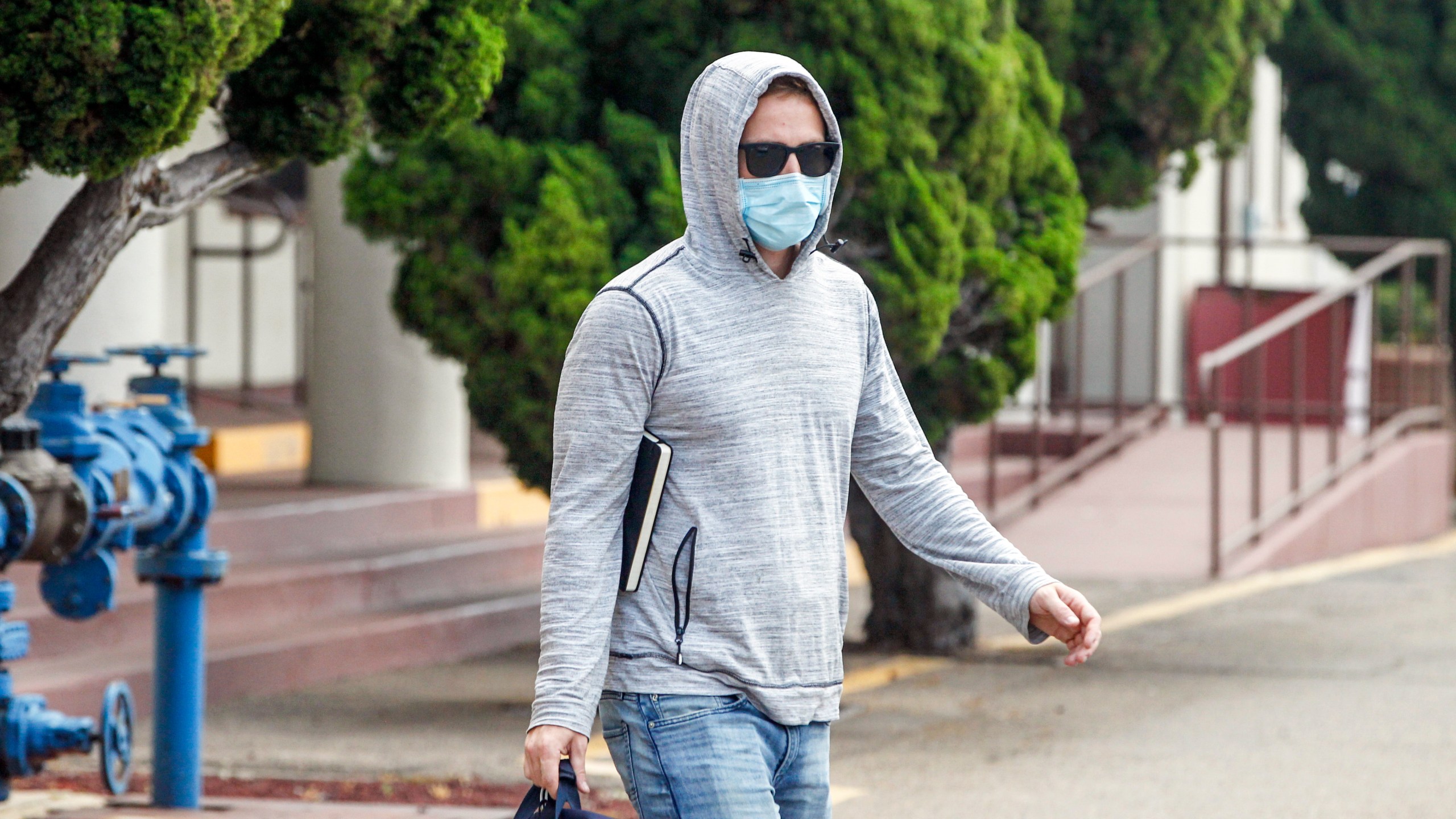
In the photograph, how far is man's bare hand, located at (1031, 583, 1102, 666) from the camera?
272 cm

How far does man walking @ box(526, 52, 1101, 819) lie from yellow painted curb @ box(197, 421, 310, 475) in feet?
25.8

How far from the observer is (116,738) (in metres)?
5.01

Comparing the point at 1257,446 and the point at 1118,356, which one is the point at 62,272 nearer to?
the point at 1257,446

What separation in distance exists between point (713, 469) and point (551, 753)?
431 mm

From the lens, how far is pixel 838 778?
19.0 feet

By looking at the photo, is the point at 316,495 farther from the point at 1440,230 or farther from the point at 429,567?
the point at 1440,230

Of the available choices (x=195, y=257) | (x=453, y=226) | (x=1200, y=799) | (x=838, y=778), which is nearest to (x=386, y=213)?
(x=453, y=226)

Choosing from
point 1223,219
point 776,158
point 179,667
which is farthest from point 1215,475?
point 776,158

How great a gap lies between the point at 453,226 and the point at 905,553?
2449mm

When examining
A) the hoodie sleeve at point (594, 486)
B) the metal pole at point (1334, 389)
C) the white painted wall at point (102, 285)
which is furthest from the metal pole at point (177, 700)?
the metal pole at point (1334, 389)

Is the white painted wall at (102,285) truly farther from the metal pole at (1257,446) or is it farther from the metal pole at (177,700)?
the metal pole at (1257,446)

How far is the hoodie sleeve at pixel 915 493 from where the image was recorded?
112 inches

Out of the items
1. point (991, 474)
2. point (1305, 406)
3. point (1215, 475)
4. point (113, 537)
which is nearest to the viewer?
point (113, 537)

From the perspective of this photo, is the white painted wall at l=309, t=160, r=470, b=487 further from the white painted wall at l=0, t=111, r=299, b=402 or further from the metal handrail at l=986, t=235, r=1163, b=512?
the metal handrail at l=986, t=235, r=1163, b=512
